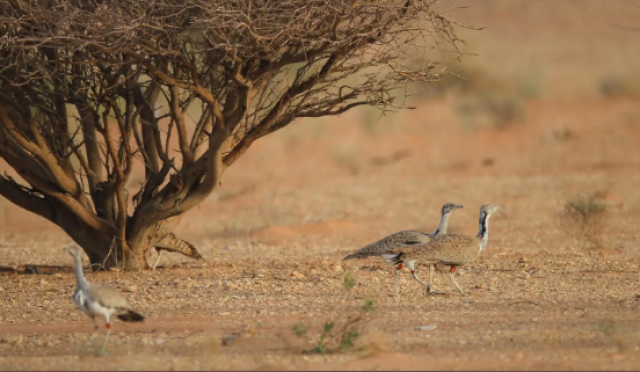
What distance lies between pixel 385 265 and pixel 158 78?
367 centimetres

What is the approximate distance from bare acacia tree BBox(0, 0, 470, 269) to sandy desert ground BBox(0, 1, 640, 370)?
961mm

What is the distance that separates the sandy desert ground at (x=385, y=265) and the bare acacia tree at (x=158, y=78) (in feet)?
3.15

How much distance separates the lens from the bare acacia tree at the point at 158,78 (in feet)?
29.9

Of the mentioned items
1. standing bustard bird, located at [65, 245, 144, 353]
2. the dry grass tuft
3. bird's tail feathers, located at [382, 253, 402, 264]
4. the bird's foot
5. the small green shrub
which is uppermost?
the dry grass tuft

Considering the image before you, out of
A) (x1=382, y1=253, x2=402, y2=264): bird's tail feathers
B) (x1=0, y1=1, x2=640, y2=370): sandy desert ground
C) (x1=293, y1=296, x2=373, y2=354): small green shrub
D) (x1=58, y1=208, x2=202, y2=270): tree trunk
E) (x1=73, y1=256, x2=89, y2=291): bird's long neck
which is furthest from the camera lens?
(x1=58, y1=208, x2=202, y2=270): tree trunk

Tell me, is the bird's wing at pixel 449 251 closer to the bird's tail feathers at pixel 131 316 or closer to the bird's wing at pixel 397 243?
the bird's wing at pixel 397 243

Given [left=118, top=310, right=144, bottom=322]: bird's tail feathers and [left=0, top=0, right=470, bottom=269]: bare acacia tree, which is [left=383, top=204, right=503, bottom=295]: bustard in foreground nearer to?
[left=0, top=0, right=470, bottom=269]: bare acacia tree

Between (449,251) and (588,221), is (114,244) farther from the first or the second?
(588,221)

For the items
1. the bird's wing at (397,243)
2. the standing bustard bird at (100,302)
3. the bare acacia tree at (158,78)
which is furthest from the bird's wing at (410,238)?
the standing bustard bird at (100,302)

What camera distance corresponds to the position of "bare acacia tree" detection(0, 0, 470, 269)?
9117mm

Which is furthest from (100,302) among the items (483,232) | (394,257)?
(483,232)

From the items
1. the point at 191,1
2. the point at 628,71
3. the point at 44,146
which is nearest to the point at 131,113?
the point at 44,146

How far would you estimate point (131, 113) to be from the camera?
36.3 ft

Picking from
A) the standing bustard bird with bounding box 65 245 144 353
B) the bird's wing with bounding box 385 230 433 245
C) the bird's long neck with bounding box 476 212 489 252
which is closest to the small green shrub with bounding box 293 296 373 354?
the standing bustard bird with bounding box 65 245 144 353
